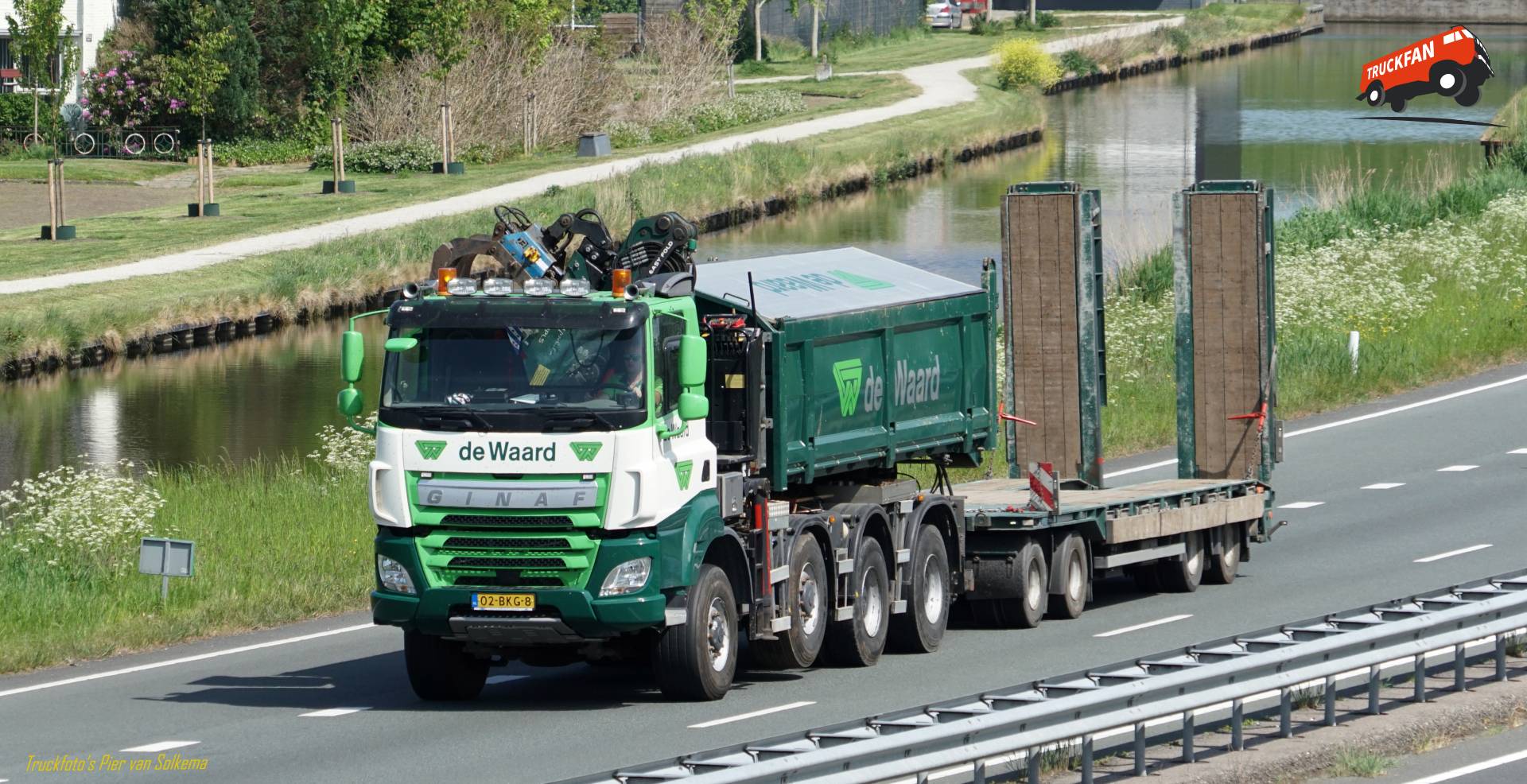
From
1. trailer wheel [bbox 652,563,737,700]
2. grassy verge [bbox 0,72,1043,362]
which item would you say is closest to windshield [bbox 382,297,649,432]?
trailer wheel [bbox 652,563,737,700]

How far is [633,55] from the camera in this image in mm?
97938

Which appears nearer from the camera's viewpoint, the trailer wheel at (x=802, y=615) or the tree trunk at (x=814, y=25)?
the trailer wheel at (x=802, y=615)

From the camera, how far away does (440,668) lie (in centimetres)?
1611

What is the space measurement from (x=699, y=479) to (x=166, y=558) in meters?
5.51

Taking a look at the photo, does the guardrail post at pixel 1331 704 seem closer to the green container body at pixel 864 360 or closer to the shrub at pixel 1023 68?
the green container body at pixel 864 360

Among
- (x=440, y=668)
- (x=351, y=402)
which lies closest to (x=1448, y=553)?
(x=440, y=668)

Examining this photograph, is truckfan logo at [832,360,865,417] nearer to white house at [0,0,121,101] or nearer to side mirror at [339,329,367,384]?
side mirror at [339,329,367,384]

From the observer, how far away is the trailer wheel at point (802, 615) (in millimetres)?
16641

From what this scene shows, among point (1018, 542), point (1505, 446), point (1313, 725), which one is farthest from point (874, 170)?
point (1313, 725)

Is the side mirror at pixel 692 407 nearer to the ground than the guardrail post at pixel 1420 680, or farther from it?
farther from it

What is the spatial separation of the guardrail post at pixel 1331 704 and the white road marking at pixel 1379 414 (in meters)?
14.8

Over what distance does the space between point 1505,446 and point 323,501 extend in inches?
600

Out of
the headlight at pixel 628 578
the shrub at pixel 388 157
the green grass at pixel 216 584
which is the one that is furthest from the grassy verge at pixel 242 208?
the headlight at pixel 628 578

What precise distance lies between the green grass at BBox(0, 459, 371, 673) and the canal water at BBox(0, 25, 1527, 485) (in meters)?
7.24
